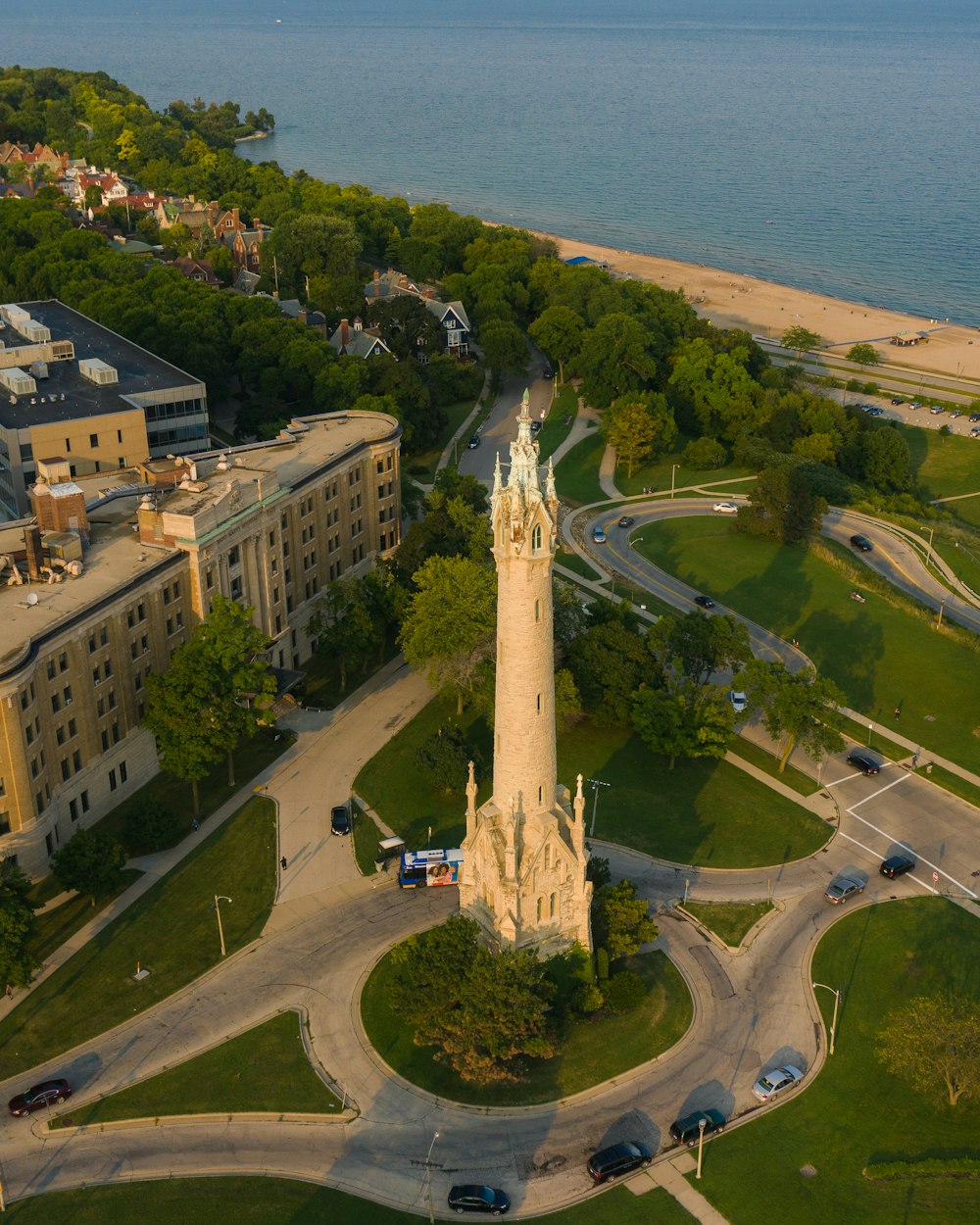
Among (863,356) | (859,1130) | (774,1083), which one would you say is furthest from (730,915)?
(863,356)

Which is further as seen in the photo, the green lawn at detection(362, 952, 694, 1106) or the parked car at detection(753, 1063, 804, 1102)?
the green lawn at detection(362, 952, 694, 1106)

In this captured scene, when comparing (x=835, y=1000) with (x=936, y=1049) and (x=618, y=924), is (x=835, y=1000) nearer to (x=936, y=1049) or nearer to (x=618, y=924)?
(x=936, y=1049)

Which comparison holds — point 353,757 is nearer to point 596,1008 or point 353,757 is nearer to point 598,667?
point 598,667

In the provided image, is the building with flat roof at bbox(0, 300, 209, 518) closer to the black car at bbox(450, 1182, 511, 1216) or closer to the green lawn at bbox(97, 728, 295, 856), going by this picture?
the green lawn at bbox(97, 728, 295, 856)

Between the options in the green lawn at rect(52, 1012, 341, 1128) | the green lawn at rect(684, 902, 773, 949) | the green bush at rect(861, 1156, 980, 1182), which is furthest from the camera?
the green lawn at rect(684, 902, 773, 949)

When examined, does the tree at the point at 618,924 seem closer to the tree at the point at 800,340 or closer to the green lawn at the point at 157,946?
the green lawn at the point at 157,946

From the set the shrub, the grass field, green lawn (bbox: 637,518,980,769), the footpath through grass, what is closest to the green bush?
the footpath through grass

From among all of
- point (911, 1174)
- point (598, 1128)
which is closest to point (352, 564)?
point (598, 1128)
